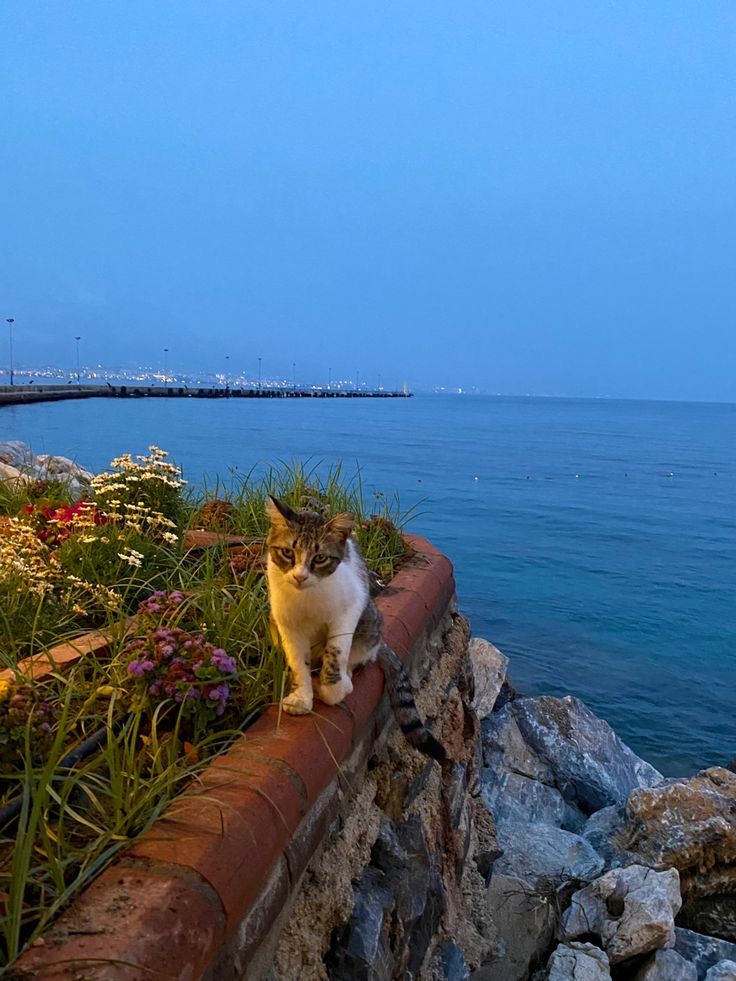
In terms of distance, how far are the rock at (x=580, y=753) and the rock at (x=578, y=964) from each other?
2415 mm

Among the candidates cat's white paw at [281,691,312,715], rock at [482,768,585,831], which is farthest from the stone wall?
rock at [482,768,585,831]

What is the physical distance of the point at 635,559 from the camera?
50.9ft

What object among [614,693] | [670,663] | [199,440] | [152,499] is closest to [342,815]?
[152,499]

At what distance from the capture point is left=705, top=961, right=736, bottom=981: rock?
3698mm

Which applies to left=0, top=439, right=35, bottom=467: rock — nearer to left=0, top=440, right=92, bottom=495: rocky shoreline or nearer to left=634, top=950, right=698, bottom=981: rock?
left=0, top=440, right=92, bottom=495: rocky shoreline

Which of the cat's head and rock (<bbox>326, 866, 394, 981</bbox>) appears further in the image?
the cat's head

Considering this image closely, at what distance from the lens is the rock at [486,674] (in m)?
6.94

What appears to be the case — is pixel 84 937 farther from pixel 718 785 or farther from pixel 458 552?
pixel 458 552

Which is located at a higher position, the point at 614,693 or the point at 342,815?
the point at 342,815

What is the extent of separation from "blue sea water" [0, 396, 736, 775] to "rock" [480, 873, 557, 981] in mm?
2570

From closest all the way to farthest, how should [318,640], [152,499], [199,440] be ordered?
[318,640] < [152,499] < [199,440]

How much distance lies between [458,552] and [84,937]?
46.3 feet

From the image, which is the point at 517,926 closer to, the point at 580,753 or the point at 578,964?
the point at 578,964

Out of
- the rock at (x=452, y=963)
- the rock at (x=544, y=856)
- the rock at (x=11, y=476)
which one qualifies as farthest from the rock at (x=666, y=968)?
the rock at (x=11, y=476)
